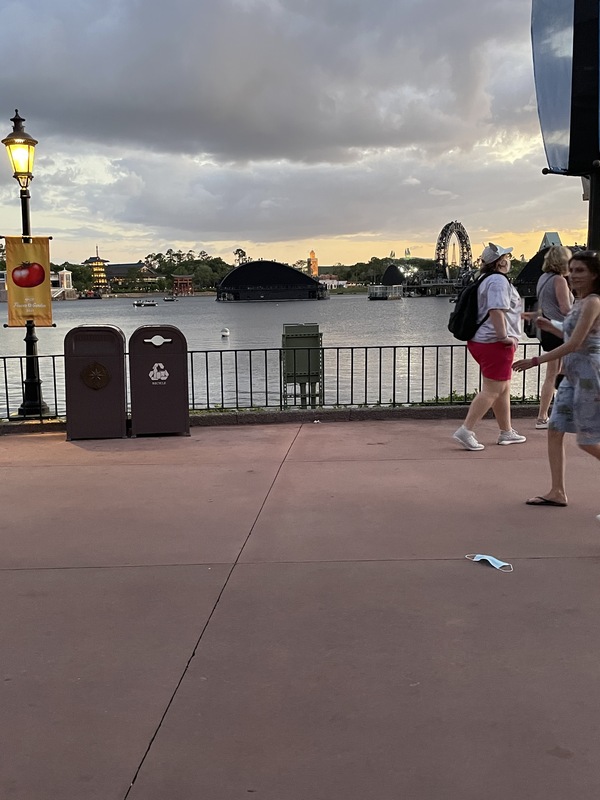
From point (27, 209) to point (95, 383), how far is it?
3294 millimetres

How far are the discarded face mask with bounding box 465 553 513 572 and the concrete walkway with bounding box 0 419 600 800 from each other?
0.17 feet

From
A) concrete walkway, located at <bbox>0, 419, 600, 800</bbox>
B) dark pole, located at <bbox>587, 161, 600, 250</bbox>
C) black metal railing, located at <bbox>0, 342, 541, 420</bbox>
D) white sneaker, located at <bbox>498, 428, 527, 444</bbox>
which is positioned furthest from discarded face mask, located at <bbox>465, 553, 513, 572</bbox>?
black metal railing, located at <bbox>0, 342, 541, 420</bbox>

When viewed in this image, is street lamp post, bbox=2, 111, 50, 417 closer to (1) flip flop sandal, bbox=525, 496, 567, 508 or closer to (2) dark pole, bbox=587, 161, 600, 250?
(1) flip flop sandal, bbox=525, 496, 567, 508

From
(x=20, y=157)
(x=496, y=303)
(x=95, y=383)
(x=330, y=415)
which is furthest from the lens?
(x=20, y=157)

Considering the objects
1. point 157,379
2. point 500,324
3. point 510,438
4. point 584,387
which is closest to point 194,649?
point 584,387

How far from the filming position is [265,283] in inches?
6393

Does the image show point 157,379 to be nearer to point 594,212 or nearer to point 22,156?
point 22,156

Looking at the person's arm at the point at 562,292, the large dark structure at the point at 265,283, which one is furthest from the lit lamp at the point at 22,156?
the large dark structure at the point at 265,283

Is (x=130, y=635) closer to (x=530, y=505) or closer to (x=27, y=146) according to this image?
(x=530, y=505)

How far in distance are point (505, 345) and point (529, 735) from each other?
4.88 metres

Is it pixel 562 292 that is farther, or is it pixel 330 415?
pixel 330 415

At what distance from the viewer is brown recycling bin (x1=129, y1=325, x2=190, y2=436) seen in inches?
326

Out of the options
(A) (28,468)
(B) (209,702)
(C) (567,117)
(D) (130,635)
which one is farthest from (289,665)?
(C) (567,117)

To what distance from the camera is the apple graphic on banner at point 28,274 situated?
949 cm
